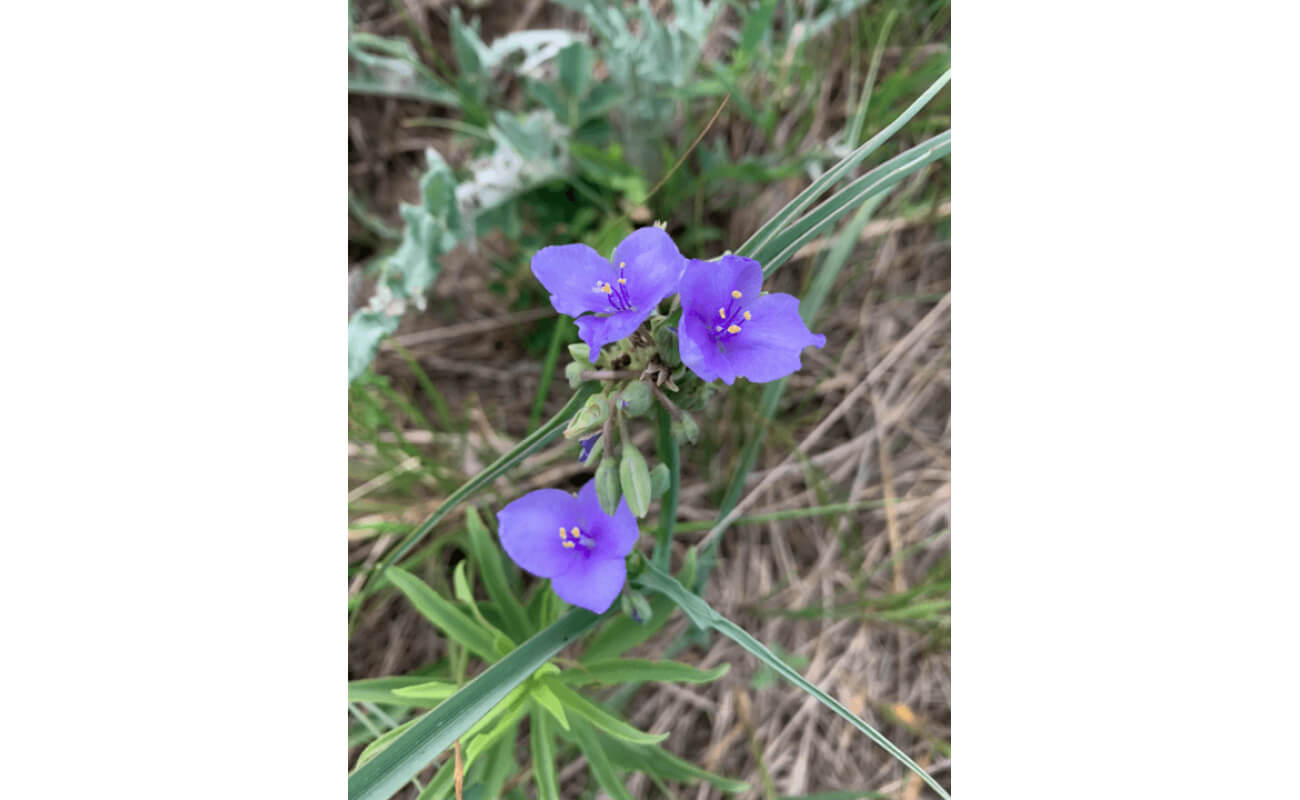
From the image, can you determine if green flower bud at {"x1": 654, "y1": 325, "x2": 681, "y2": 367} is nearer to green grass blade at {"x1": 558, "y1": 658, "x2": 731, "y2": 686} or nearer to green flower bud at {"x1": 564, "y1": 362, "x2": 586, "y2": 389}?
green flower bud at {"x1": 564, "y1": 362, "x2": 586, "y2": 389}

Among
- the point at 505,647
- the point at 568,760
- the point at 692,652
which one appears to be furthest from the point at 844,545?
the point at 505,647

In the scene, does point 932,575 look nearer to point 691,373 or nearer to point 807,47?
point 691,373

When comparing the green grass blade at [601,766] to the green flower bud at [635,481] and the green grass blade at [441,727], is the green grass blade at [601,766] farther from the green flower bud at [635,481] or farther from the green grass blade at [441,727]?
the green flower bud at [635,481]

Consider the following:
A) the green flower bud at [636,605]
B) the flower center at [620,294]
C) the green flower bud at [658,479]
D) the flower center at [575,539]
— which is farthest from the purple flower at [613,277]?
the green flower bud at [636,605]

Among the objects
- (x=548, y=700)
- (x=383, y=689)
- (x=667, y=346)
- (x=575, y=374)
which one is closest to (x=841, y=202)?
(x=667, y=346)

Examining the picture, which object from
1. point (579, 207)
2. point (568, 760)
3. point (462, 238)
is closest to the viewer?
point (568, 760)

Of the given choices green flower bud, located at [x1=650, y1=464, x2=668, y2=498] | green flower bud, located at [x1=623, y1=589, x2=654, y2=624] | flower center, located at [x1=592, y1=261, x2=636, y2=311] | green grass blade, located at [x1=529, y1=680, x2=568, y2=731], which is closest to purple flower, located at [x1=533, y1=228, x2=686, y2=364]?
flower center, located at [x1=592, y1=261, x2=636, y2=311]
